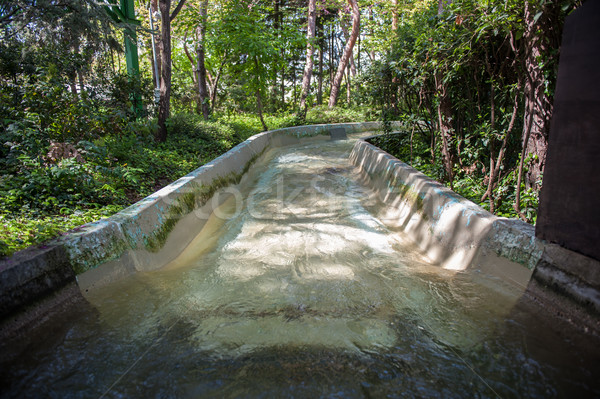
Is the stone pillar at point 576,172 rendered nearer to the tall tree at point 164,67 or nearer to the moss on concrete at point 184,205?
the moss on concrete at point 184,205

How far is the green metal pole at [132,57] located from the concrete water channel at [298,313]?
5.71m

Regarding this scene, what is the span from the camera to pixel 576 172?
2.48 metres

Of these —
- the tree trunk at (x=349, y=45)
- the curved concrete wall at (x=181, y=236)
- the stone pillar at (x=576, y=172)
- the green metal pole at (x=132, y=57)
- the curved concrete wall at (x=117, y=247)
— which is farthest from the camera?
the tree trunk at (x=349, y=45)

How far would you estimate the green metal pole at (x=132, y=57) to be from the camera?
9.41 meters

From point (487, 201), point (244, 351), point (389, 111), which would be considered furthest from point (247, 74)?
point (244, 351)

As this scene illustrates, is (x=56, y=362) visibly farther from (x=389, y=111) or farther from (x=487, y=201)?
(x=389, y=111)

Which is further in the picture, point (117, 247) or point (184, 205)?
point (184, 205)

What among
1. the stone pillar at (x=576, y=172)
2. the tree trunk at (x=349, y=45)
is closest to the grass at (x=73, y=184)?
the stone pillar at (x=576, y=172)

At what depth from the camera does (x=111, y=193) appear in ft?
16.1

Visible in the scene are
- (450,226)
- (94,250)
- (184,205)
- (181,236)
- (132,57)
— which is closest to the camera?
(94,250)

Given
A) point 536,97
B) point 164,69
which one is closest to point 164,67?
point 164,69

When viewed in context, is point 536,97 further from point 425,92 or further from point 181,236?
point 181,236

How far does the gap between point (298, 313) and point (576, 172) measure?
7.03 feet

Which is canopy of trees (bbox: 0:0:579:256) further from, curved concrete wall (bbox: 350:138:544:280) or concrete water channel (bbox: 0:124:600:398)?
concrete water channel (bbox: 0:124:600:398)
